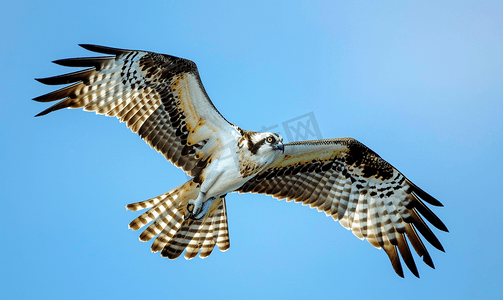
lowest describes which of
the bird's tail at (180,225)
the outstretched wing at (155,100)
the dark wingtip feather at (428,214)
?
the dark wingtip feather at (428,214)

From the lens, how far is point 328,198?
9.12 metres

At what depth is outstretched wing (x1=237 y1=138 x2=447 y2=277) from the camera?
28.1 ft

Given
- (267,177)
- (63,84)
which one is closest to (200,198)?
(267,177)

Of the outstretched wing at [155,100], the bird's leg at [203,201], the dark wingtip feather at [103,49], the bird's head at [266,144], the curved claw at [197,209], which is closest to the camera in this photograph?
the dark wingtip feather at [103,49]

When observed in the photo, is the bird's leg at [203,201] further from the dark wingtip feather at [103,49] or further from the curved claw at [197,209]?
the dark wingtip feather at [103,49]

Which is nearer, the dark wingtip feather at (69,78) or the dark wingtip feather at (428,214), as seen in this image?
the dark wingtip feather at (69,78)

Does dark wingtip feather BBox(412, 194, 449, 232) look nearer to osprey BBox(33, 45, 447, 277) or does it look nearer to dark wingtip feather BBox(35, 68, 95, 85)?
osprey BBox(33, 45, 447, 277)

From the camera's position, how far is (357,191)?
9125 millimetres

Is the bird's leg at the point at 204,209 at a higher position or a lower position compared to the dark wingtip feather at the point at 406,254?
higher

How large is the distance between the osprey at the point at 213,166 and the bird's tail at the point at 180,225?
0.06 ft

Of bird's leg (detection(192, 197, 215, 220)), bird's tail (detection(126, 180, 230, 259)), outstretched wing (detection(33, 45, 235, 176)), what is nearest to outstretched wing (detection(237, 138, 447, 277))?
bird's leg (detection(192, 197, 215, 220))

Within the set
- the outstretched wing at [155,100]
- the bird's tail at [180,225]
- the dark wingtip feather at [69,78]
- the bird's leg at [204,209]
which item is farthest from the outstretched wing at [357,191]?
the dark wingtip feather at [69,78]

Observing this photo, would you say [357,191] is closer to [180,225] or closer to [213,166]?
[213,166]

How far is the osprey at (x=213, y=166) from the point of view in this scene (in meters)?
7.75
